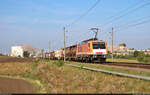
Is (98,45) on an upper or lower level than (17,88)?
upper

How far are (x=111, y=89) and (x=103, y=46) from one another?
22.4 metres

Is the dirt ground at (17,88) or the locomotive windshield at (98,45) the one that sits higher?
the locomotive windshield at (98,45)

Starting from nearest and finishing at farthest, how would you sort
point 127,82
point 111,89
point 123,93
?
point 123,93, point 111,89, point 127,82

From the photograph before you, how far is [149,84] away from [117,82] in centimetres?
231

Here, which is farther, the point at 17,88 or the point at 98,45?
the point at 98,45

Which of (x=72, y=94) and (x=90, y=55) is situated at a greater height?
(x=90, y=55)

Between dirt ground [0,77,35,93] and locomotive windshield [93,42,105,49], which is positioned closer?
dirt ground [0,77,35,93]

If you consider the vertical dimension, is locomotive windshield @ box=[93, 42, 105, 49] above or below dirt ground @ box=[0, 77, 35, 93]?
above

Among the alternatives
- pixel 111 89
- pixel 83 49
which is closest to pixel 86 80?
pixel 111 89

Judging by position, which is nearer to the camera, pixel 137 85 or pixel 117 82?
pixel 137 85

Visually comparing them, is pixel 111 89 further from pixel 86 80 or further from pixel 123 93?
pixel 86 80

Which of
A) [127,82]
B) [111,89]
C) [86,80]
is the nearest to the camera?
[111,89]

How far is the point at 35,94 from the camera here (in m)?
12.1

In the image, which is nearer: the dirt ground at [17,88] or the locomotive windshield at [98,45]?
the dirt ground at [17,88]
